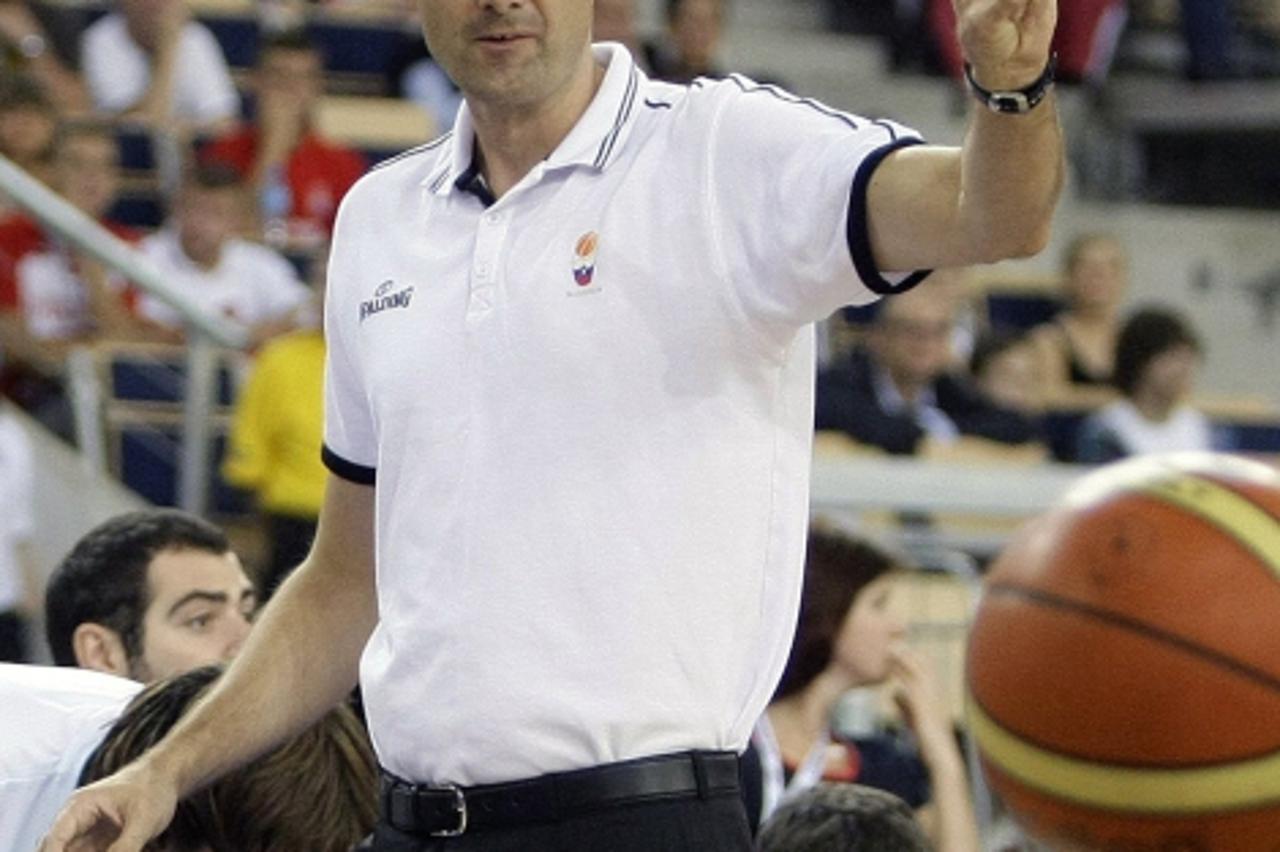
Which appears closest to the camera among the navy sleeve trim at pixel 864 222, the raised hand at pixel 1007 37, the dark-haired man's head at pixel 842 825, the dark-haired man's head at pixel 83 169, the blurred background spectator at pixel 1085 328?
the raised hand at pixel 1007 37

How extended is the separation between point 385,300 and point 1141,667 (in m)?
1.04

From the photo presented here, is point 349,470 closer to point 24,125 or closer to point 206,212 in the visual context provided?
point 24,125

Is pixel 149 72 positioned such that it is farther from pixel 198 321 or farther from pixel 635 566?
pixel 635 566

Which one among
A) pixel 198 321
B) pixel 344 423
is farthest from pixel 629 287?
pixel 198 321

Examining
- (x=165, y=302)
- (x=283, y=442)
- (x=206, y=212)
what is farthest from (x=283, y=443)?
(x=206, y=212)

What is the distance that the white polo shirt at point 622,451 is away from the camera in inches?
116

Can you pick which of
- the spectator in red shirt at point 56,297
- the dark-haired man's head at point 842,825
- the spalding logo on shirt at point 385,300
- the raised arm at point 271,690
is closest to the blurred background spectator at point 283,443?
the spectator in red shirt at point 56,297

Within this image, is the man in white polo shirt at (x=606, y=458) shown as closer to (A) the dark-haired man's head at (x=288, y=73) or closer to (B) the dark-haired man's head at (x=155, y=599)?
(B) the dark-haired man's head at (x=155, y=599)

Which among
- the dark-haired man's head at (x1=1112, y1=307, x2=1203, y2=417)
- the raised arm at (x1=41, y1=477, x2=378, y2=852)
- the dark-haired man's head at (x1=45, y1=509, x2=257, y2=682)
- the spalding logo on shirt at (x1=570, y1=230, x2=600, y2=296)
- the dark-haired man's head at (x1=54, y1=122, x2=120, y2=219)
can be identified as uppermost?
the spalding logo on shirt at (x1=570, y1=230, x2=600, y2=296)

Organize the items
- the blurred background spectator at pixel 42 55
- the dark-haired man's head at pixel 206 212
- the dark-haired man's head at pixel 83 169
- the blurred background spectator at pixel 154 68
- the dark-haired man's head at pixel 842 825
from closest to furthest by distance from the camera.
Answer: the dark-haired man's head at pixel 842 825 < the dark-haired man's head at pixel 83 169 < the dark-haired man's head at pixel 206 212 < the blurred background spectator at pixel 42 55 < the blurred background spectator at pixel 154 68

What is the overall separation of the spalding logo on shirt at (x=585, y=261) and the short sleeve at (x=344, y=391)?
0.44 m

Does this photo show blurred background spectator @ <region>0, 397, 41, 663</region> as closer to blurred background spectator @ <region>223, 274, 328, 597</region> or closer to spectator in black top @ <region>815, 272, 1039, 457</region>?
blurred background spectator @ <region>223, 274, 328, 597</region>

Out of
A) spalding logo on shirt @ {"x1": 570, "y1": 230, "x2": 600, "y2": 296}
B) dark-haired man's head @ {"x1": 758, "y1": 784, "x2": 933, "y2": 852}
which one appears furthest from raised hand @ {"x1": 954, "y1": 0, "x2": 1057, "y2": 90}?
dark-haired man's head @ {"x1": 758, "y1": 784, "x2": 933, "y2": 852}

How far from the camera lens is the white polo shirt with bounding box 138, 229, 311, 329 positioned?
9.04 meters
